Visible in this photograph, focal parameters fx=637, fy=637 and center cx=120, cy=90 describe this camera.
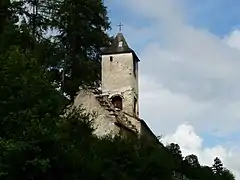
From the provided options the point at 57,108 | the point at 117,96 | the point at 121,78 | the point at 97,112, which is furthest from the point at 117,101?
the point at 57,108

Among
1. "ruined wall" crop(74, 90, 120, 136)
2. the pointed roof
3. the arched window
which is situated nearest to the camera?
"ruined wall" crop(74, 90, 120, 136)

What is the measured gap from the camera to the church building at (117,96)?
36.8m

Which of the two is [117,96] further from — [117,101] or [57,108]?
[57,108]

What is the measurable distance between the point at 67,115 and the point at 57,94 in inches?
126

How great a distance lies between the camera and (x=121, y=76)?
141 feet

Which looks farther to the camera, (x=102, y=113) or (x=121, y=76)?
(x=121, y=76)

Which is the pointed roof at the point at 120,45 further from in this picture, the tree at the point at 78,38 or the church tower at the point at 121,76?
the tree at the point at 78,38

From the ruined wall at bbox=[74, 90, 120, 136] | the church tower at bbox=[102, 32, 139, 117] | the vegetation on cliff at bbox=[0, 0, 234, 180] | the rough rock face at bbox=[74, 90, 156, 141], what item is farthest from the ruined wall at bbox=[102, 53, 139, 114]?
the ruined wall at bbox=[74, 90, 120, 136]

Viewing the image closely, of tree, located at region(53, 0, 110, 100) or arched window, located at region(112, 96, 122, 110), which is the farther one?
arched window, located at region(112, 96, 122, 110)

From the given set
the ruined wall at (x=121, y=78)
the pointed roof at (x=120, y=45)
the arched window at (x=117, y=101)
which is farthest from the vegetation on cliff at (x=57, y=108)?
the pointed roof at (x=120, y=45)

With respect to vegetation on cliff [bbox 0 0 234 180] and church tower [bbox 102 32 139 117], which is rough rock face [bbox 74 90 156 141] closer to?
vegetation on cliff [bbox 0 0 234 180]

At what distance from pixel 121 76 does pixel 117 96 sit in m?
1.49

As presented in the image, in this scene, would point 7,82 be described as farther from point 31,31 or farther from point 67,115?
point 31,31

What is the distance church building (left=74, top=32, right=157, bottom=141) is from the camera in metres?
36.8
